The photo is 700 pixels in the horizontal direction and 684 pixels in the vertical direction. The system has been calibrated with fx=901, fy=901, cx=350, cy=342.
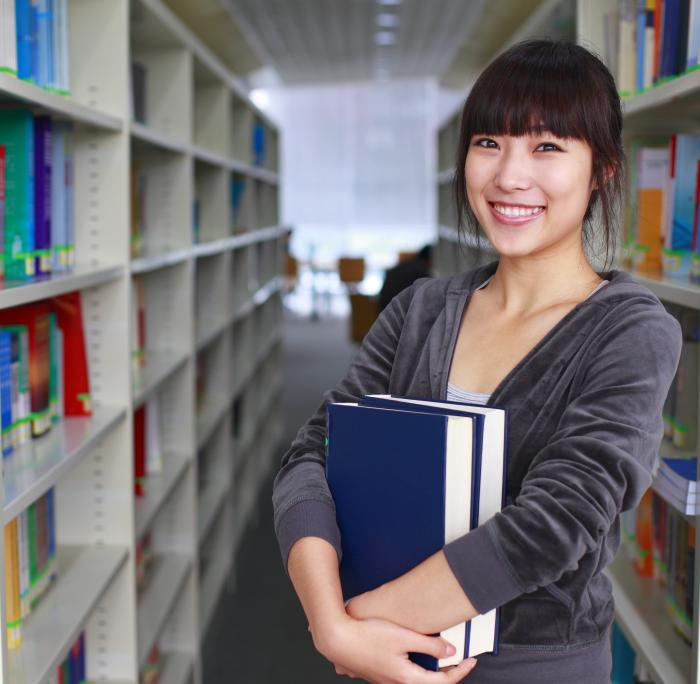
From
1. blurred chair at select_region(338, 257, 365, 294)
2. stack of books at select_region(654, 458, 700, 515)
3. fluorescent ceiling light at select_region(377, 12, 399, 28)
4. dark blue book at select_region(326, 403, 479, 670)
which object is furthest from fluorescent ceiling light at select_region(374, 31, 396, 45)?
dark blue book at select_region(326, 403, 479, 670)

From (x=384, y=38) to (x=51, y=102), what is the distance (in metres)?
8.69

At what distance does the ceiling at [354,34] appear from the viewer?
A: 26.7ft

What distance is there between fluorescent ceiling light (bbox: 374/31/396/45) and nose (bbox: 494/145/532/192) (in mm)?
8885

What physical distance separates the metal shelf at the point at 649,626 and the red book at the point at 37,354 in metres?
1.28

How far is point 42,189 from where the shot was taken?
191 cm

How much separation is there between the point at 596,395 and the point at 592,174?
0.29 metres

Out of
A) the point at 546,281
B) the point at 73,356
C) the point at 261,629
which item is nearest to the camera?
the point at 546,281

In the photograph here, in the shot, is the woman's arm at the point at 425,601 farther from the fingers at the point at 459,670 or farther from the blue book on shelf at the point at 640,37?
the blue book on shelf at the point at 640,37

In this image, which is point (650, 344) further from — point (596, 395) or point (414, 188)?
point (414, 188)

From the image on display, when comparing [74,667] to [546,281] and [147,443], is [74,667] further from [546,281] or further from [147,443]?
[546,281]

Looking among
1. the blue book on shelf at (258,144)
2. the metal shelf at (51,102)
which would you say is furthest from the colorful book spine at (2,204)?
the blue book on shelf at (258,144)

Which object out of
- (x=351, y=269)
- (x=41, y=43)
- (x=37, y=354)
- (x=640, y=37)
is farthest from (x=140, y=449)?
(x=351, y=269)

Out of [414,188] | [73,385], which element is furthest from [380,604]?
[414,188]

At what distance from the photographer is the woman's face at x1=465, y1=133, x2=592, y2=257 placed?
3.56 feet
